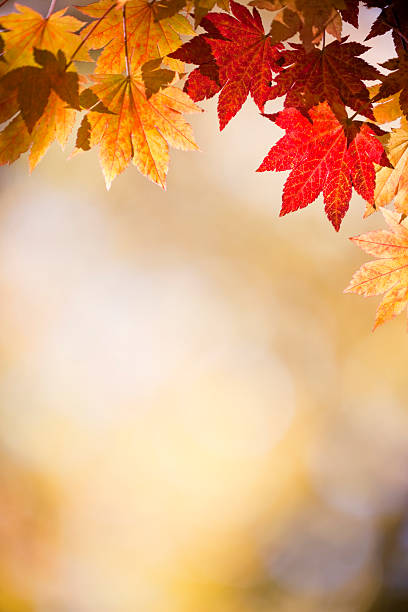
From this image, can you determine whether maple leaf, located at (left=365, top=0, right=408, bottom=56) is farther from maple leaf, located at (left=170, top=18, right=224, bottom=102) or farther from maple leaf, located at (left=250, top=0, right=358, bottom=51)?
maple leaf, located at (left=170, top=18, right=224, bottom=102)

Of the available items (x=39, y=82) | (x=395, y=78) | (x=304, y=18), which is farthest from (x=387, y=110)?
(x=39, y=82)

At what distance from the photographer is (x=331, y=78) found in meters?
0.82

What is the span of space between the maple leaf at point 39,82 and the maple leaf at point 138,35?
0.14 meters

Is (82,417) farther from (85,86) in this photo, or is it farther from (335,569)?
(85,86)

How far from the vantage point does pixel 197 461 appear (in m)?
7.61

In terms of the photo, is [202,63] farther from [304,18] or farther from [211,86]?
[304,18]

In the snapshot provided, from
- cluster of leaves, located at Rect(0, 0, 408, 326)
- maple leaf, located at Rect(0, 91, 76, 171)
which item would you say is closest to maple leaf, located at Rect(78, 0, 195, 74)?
cluster of leaves, located at Rect(0, 0, 408, 326)

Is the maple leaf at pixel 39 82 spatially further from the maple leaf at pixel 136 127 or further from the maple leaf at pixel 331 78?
the maple leaf at pixel 331 78

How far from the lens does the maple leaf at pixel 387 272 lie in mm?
1087

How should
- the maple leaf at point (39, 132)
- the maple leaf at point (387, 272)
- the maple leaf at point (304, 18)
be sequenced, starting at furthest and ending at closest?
the maple leaf at point (387, 272), the maple leaf at point (39, 132), the maple leaf at point (304, 18)

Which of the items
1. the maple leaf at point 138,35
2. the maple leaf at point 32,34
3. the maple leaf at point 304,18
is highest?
the maple leaf at point 138,35

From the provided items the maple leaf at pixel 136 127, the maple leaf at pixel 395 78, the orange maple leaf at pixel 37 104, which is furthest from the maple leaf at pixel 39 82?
the maple leaf at pixel 395 78

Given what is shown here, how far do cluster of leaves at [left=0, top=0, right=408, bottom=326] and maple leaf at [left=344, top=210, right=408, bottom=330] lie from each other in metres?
0.16

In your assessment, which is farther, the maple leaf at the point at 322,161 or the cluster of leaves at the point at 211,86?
the maple leaf at the point at 322,161
